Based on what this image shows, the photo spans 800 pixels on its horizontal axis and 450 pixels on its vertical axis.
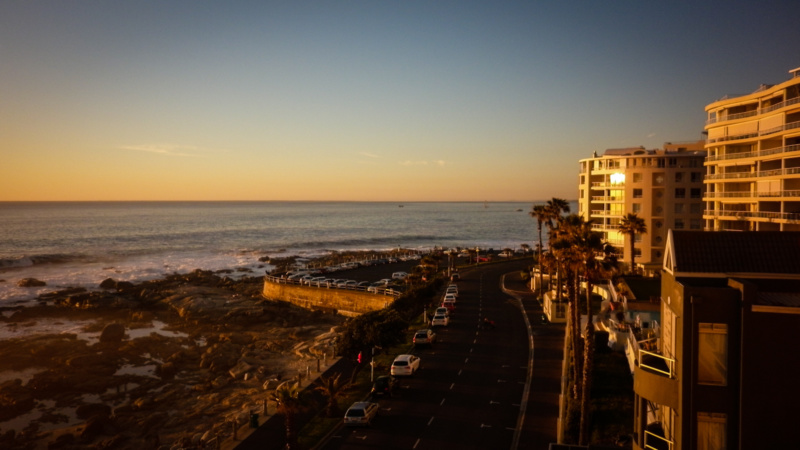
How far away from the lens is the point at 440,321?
1853 inches

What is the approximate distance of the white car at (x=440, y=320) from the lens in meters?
47.0

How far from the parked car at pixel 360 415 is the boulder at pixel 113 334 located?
3519cm

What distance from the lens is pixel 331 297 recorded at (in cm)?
6506

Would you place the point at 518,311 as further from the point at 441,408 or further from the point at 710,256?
the point at 710,256

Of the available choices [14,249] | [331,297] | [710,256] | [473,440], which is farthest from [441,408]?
[14,249]

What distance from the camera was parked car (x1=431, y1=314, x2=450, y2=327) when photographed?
4700 centimetres

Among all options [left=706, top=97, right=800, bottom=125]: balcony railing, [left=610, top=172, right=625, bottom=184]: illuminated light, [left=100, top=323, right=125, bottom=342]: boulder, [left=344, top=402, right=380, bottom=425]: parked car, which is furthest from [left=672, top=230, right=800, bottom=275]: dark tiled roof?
[left=610, top=172, right=625, bottom=184]: illuminated light

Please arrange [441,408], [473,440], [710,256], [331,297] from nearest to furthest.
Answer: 1. [710,256]
2. [473,440]
3. [441,408]
4. [331,297]

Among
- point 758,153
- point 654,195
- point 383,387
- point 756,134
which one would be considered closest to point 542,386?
point 383,387

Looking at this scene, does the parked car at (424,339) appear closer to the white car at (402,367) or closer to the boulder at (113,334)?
the white car at (402,367)

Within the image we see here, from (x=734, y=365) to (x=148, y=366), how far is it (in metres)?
42.7

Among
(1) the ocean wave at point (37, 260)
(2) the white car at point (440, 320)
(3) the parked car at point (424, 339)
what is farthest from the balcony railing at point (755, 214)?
(1) the ocean wave at point (37, 260)

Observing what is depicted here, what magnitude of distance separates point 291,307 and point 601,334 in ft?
135

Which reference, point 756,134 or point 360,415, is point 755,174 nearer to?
point 756,134
